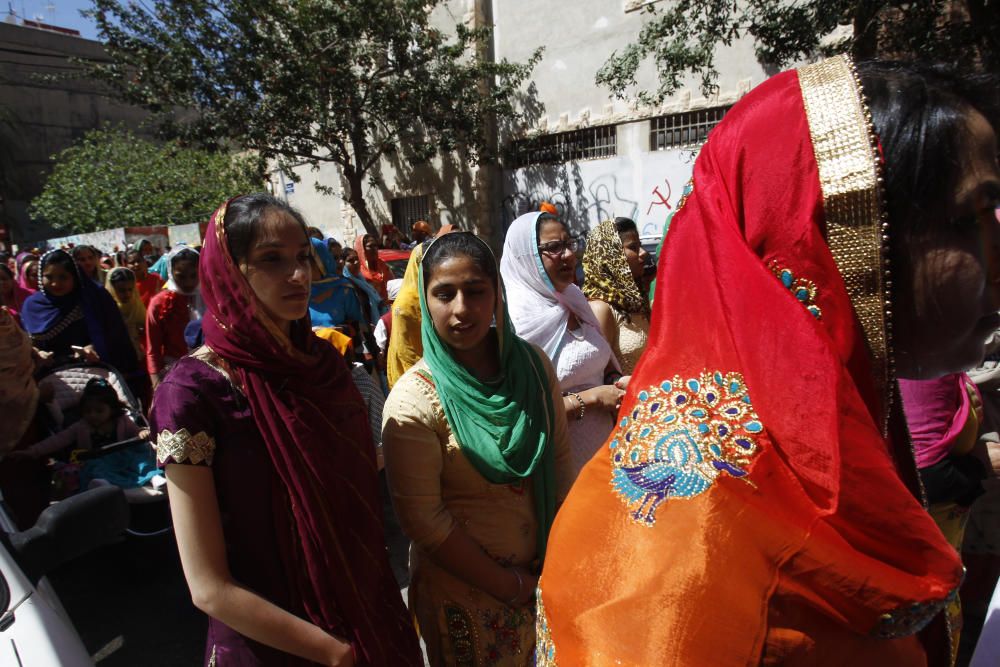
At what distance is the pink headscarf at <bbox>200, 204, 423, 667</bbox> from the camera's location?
5.13 ft

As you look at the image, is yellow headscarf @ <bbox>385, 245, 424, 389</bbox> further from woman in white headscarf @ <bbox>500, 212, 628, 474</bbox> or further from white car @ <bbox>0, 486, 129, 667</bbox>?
white car @ <bbox>0, 486, 129, 667</bbox>

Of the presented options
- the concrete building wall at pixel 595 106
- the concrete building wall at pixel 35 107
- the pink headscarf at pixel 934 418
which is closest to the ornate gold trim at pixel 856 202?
the pink headscarf at pixel 934 418

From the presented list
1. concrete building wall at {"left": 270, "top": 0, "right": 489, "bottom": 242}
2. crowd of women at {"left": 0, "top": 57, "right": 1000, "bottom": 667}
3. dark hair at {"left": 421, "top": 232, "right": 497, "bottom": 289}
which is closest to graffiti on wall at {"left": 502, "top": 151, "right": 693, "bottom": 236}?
concrete building wall at {"left": 270, "top": 0, "right": 489, "bottom": 242}

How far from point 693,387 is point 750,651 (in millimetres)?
304

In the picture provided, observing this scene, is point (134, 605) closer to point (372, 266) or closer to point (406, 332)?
point (406, 332)

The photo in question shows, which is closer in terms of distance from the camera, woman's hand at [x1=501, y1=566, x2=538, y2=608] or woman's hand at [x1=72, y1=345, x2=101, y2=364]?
woman's hand at [x1=501, y1=566, x2=538, y2=608]

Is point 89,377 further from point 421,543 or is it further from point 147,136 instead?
point 147,136

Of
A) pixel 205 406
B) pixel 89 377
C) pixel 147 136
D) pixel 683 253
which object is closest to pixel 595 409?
pixel 205 406

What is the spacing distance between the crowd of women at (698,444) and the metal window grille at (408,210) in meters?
13.6

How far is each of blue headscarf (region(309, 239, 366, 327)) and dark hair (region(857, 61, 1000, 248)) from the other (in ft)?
13.5

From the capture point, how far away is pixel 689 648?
2.31 ft

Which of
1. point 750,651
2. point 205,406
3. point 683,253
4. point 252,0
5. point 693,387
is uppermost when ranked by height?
point 252,0

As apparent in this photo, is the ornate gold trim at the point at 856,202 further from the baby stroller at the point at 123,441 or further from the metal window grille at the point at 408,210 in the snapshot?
the metal window grille at the point at 408,210

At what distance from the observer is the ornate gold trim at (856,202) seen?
75 cm
